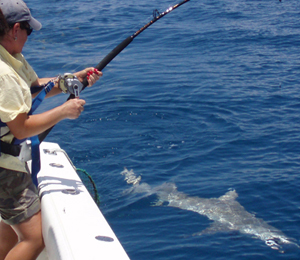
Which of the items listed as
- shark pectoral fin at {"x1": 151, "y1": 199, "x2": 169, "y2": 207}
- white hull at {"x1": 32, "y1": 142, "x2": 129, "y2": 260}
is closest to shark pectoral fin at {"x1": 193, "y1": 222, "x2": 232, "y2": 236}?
shark pectoral fin at {"x1": 151, "y1": 199, "x2": 169, "y2": 207}

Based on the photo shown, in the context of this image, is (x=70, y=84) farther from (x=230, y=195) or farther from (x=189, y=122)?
(x=189, y=122)

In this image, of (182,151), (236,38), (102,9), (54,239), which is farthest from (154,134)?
(102,9)

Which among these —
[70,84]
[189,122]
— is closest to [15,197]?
[70,84]

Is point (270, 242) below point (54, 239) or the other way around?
below

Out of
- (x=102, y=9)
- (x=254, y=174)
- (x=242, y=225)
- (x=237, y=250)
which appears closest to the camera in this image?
(x=237, y=250)

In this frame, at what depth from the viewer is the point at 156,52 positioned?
11742mm

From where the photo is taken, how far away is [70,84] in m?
2.96

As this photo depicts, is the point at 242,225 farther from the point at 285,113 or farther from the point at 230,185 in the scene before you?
the point at 285,113

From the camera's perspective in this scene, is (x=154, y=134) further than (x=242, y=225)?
Yes

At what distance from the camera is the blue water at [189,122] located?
491 centimetres

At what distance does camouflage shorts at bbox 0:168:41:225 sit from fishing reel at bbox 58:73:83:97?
692mm

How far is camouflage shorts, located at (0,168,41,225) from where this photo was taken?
2566 mm

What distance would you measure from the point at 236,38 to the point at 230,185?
7.66 m

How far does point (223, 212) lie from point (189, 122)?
270 centimetres
